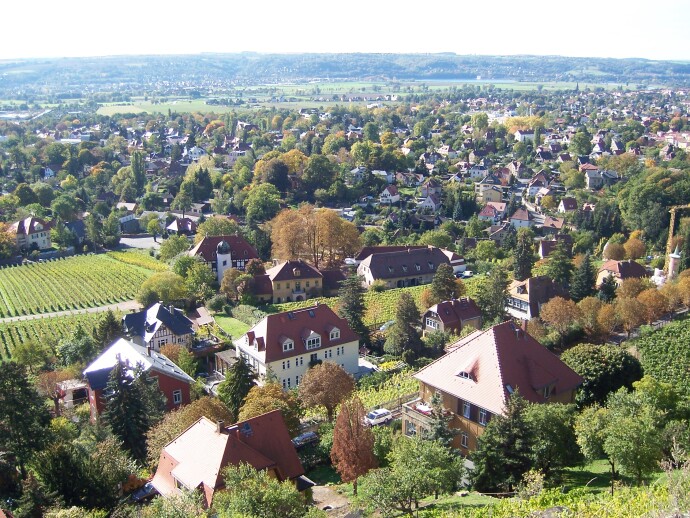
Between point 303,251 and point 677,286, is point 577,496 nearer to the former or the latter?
point 677,286

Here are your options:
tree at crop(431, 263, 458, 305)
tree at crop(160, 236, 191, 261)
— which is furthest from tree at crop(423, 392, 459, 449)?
tree at crop(160, 236, 191, 261)

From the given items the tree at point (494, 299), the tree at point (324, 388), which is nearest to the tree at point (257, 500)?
the tree at point (324, 388)

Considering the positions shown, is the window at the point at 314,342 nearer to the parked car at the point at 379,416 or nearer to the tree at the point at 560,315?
the parked car at the point at 379,416

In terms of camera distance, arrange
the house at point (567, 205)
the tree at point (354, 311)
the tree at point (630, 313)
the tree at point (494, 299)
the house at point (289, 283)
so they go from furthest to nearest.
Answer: the house at point (567, 205), the house at point (289, 283), the tree at point (494, 299), the tree at point (354, 311), the tree at point (630, 313)

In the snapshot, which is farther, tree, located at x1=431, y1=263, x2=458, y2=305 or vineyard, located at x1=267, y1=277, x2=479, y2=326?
vineyard, located at x1=267, y1=277, x2=479, y2=326

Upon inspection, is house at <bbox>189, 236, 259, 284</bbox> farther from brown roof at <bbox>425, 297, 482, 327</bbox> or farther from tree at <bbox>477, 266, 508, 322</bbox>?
tree at <bbox>477, 266, 508, 322</bbox>

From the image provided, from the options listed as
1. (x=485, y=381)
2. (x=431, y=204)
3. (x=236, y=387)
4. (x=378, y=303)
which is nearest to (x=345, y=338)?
(x=236, y=387)
